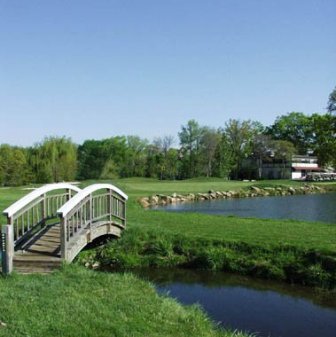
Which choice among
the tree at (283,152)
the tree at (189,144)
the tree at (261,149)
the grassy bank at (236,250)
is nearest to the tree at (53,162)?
the tree at (189,144)

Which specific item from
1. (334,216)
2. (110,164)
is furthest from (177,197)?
(110,164)

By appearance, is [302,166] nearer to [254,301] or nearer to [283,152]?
[283,152]

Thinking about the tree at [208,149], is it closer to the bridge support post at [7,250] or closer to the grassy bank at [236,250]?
the grassy bank at [236,250]

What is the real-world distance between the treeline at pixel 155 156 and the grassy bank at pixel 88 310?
5799 centimetres

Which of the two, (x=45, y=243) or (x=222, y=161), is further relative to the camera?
(x=222, y=161)

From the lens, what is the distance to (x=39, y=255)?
10289mm

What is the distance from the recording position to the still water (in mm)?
8617

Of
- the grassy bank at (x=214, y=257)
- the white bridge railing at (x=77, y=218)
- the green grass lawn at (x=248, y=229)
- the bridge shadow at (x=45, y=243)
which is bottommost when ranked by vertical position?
the grassy bank at (x=214, y=257)

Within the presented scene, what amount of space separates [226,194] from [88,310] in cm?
3674

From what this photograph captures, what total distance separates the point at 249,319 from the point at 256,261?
10.9 ft

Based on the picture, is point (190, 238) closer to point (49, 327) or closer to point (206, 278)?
point (206, 278)

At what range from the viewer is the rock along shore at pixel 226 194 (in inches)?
1398

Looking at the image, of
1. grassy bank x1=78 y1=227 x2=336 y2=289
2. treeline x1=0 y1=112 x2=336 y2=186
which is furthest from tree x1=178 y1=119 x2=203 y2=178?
grassy bank x1=78 y1=227 x2=336 y2=289

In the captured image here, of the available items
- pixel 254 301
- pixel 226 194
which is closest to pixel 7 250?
pixel 254 301
